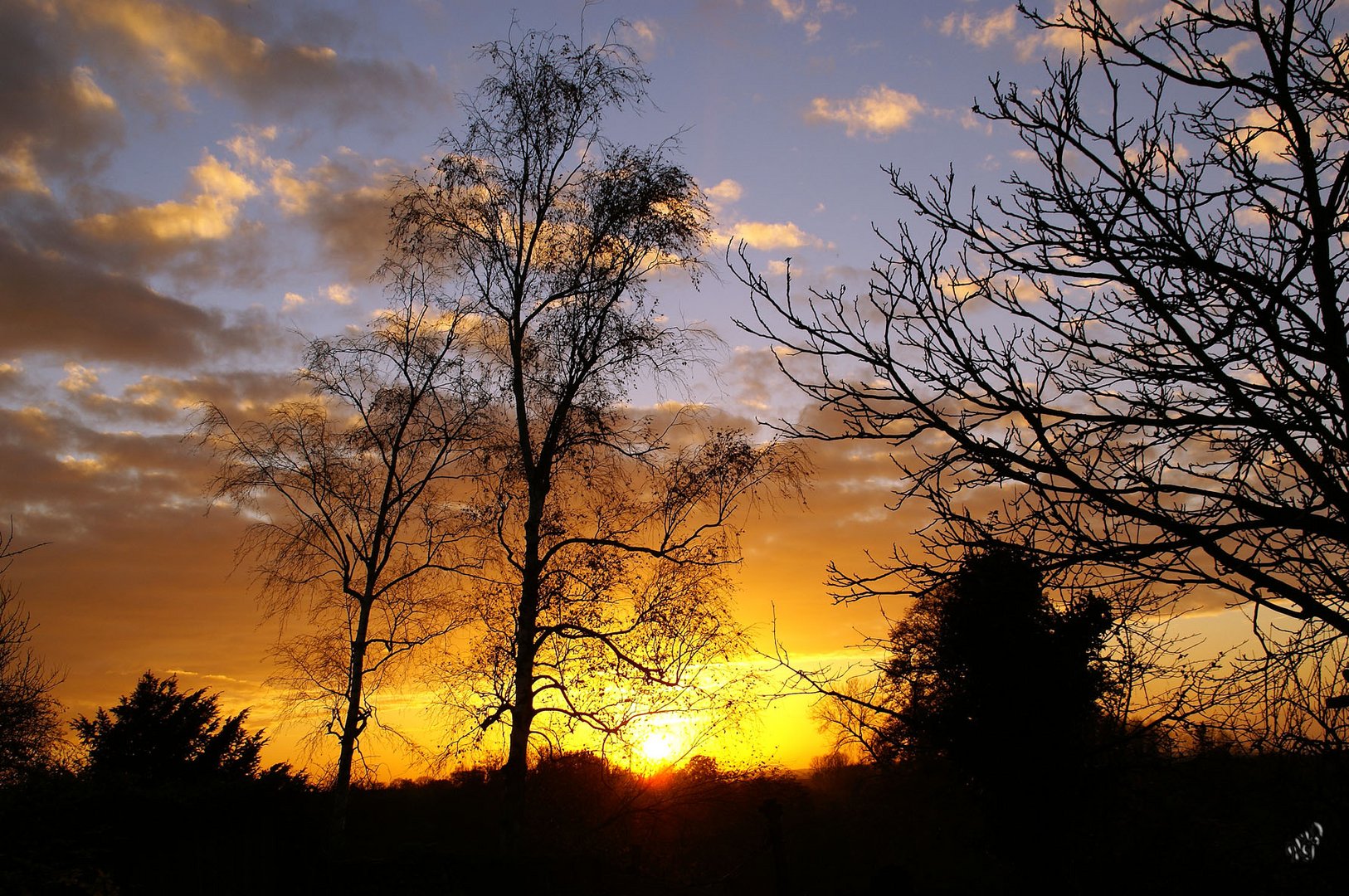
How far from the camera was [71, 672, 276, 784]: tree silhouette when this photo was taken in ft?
63.3

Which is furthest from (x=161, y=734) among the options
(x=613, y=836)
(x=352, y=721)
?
(x=613, y=836)

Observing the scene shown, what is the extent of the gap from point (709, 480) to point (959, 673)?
7.94 metres

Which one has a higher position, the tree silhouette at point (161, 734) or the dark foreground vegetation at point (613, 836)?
the tree silhouette at point (161, 734)

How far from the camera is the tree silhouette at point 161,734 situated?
19.3m

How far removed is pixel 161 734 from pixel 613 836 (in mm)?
11920

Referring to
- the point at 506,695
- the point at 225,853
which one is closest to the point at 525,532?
the point at 506,695

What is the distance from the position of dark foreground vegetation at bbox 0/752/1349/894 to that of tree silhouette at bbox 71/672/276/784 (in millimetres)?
5099

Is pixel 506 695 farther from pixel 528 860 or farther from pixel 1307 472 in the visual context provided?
pixel 1307 472

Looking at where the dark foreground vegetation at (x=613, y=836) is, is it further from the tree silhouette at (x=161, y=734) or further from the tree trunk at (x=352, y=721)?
the tree silhouette at (x=161, y=734)

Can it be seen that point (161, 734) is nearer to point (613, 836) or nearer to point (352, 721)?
point (352, 721)

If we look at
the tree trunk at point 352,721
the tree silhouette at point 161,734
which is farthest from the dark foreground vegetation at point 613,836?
the tree silhouette at point 161,734

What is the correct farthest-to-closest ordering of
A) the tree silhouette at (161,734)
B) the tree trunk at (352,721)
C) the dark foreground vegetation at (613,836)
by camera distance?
the tree silhouette at (161,734) < the tree trunk at (352,721) < the dark foreground vegetation at (613,836)

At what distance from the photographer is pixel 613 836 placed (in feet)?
75.3

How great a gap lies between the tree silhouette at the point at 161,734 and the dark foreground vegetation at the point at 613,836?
16.7 feet
